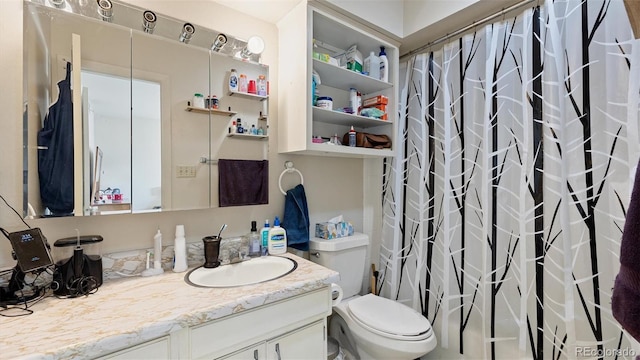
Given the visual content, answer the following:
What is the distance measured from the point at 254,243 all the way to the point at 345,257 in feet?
1.89

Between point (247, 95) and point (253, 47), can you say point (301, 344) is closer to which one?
point (247, 95)

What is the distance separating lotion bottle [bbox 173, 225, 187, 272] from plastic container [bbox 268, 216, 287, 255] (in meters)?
0.43

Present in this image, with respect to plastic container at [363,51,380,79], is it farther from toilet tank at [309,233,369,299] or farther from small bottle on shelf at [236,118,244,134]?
toilet tank at [309,233,369,299]

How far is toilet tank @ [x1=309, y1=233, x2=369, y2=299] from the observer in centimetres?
161

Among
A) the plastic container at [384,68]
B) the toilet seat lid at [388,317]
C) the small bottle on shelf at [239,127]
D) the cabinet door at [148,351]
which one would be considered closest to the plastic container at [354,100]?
the plastic container at [384,68]

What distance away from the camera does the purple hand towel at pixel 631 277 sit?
1.48 ft

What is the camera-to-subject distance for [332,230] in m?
1.69

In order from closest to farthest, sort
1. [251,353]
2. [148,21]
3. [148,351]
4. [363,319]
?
[148,351] < [251,353] < [148,21] < [363,319]

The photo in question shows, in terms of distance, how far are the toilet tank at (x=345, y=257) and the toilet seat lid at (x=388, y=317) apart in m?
0.11

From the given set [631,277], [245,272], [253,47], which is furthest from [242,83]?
[631,277]

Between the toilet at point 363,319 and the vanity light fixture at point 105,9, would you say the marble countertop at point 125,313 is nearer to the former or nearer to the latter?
the toilet at point 363,319

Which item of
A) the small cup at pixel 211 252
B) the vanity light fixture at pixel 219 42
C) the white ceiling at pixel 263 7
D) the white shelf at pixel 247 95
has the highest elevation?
the white ceiling at pixel 263 7

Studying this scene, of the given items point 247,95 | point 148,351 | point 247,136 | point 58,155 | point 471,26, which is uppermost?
point 471,26

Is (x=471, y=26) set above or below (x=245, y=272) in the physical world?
above
